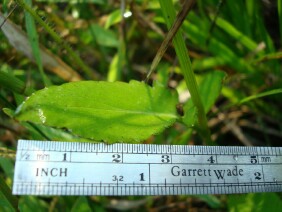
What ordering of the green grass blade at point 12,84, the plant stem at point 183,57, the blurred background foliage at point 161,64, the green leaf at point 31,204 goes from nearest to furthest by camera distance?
the plant stem at point 183,57
the green grass blade at point 12,84
the green leaf at point 31,204
the blurred background foliage at point 161,64

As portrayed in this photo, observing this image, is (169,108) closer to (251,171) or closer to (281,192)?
(251,171)

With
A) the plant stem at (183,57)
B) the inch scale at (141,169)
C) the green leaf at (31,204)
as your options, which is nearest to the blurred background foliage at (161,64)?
the green leaf at (31,204)

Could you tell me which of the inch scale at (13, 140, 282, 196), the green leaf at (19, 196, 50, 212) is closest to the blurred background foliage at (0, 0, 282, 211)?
the green leaf at (19, 196, 50, 212)

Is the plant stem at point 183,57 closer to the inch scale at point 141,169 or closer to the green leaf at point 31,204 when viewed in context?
the inch scale at point 141,169

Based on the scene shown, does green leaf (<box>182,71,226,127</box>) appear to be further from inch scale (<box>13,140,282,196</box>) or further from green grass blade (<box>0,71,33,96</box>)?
green grass blade (<box>0,71,33,96</box>)

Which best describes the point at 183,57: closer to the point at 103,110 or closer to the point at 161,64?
the point at 103,110

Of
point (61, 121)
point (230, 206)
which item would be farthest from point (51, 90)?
point (230, 206)

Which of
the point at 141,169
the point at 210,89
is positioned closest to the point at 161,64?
the point at 210,89
